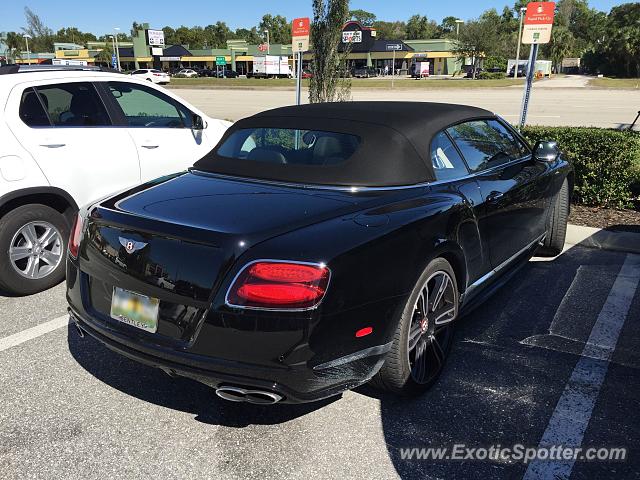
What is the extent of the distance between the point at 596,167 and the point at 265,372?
5738 mm

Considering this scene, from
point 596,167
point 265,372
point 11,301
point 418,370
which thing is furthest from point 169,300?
point 596,167

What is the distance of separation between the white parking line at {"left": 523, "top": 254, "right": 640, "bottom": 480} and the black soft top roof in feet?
4.78

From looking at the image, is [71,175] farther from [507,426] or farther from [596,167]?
[596,167]

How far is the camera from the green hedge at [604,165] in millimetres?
6473

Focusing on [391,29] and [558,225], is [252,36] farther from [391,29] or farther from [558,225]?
[558,225]

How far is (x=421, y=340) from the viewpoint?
2.95 m

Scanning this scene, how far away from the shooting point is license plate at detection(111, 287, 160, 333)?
2.48m

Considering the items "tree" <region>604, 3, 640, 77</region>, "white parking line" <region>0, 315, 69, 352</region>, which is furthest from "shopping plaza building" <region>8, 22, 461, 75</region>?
"white parking line" <region>0, 315, 69, 352</region>

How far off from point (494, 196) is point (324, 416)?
5.90 feet

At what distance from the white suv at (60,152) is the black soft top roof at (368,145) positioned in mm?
1596

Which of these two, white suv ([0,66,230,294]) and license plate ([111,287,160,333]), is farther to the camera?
white suv ([0,66,230,294])

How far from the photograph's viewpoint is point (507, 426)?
278 cm

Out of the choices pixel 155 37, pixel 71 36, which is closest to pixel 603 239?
pixel 155 37

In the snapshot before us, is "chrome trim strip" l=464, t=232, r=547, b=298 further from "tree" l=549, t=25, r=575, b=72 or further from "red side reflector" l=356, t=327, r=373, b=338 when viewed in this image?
A: "tree" l=549, t=25, r=575, b=72
